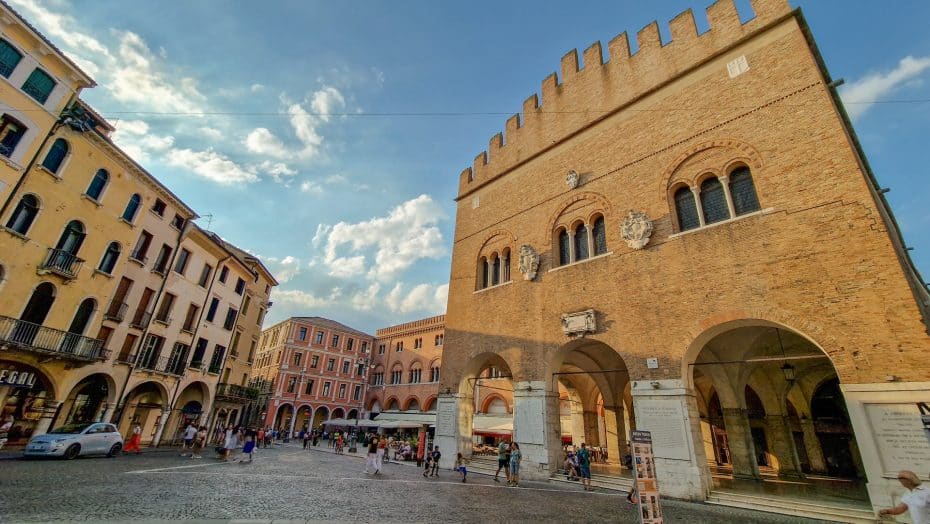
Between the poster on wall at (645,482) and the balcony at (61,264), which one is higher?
the balcony at (61,264)

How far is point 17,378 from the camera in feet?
47.6

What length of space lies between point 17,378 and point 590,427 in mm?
22563

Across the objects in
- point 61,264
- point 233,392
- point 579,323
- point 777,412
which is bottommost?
point 777,412

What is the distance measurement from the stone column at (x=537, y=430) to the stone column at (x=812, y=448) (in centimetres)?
1116

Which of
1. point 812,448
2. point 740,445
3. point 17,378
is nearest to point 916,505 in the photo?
point 740,445

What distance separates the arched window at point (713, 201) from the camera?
37.5ft

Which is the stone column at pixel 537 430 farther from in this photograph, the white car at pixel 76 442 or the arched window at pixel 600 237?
the white car at pixel 76 442

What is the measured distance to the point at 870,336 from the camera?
822 cm

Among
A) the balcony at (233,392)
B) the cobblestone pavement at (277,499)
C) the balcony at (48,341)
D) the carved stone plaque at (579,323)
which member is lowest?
the cobblestone pavement at (277,499)

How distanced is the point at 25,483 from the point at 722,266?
52.7ft

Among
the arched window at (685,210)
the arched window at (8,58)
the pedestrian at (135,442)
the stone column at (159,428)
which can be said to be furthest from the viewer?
the stone column at (159,428)

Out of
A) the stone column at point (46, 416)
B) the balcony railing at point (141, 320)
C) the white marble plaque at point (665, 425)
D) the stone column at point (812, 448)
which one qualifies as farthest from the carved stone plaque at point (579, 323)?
the balcony railing at point (141, 320)

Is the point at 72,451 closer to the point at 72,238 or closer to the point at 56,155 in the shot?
the point at 72,238

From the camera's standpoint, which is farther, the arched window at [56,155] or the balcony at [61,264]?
the arched window at [56,155]
